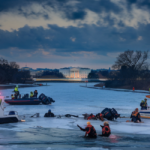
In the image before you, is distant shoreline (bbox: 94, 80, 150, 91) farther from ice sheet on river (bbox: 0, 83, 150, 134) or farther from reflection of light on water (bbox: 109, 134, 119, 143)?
reflection of light on water (bbox: 109, 134, 119, 143)

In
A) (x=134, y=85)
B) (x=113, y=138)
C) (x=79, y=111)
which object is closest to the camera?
(x=113, y=138)

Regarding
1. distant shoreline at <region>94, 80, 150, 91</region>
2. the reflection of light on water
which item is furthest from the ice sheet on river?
distant shoreline at <region>94, 80, 150, 91</region>

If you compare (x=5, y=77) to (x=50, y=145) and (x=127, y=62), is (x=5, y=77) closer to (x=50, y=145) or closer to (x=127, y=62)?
(x=127, y=62)

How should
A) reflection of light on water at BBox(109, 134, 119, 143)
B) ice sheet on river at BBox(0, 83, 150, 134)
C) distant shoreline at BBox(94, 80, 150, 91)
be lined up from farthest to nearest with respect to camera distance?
1. distant shoreline at BBox(94, 80, 150, 91)
2. ice sheet on river at BBox(0, 83, 150, 134)
3. reflection of light on water at BBox(109, 134, 119, 143)

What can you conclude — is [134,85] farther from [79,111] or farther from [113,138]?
[113,138]

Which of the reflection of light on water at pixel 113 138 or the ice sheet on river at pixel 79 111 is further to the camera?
the ice sheet on river at pixel 79 111

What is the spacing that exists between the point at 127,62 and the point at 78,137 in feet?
250

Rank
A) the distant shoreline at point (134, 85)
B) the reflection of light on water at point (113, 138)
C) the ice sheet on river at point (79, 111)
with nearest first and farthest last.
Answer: the reflection of light on water at point (113, 138), the ice sheet on river at point (79, 111), the distant shoreline at point (134, 85)

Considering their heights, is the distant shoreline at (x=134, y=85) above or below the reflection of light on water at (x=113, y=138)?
above

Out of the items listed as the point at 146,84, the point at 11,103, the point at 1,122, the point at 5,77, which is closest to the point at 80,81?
the point at 5,77

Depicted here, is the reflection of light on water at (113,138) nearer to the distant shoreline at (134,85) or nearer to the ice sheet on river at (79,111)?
the ice sheet on river at (79,111)

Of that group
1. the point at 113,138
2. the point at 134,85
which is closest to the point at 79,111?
the point at 113,138

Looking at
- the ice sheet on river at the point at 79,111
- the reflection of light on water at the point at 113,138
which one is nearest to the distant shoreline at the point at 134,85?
the ice sheet on river at the point at 79,111

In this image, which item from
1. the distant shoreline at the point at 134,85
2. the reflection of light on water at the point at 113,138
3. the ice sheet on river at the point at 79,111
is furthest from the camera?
the distant shoreline at the point at 134,85
